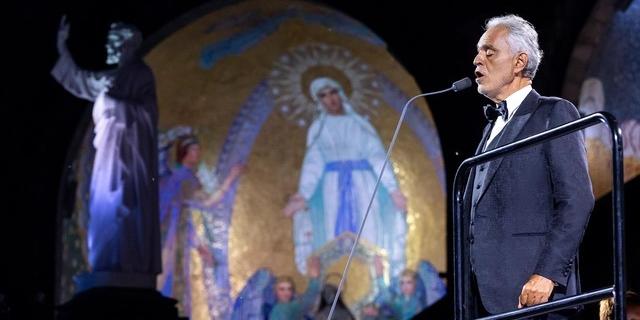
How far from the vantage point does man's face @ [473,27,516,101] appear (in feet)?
15.8

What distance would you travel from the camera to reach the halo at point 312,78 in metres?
16.1

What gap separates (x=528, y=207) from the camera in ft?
15.3

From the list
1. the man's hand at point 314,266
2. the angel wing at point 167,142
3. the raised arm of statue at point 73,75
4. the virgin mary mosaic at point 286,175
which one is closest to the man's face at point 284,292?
the virgin mary mosaic at point 286,175

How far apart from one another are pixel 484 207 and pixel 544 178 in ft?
0.80

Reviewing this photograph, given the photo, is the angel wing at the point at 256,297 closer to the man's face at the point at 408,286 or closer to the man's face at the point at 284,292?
the man's face at the point at 284,292

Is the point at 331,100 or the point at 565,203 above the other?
the point at 331,100

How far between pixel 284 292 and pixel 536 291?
463 inches

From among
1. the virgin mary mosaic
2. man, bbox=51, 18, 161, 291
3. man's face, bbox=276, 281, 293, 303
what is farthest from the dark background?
man's face, bbox=276, 281, 293, 303

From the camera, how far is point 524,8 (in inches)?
527

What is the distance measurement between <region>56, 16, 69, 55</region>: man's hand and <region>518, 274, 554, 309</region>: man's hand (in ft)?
37.3

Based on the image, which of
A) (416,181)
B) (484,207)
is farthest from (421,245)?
(484,207)

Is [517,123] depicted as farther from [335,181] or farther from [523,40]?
[335,181]

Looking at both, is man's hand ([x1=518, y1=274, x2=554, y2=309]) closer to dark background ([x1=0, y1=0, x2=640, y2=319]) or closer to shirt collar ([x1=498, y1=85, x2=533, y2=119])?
shirt collar ([x1=498, y1=85, x2=533, y2=119])

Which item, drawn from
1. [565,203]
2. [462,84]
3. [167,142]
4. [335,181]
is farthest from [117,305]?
[565,203]
